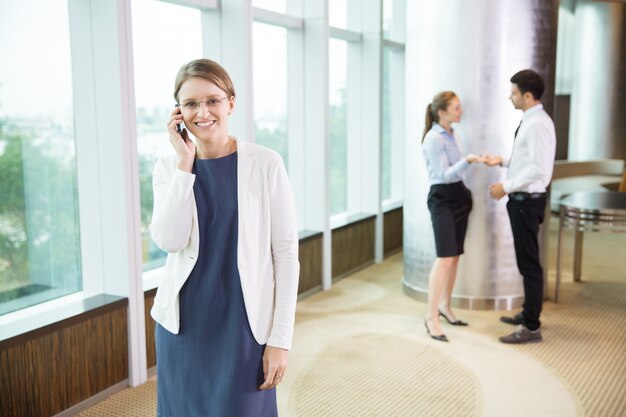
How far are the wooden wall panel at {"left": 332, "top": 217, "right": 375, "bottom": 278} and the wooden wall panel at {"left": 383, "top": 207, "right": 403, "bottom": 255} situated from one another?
36 cm

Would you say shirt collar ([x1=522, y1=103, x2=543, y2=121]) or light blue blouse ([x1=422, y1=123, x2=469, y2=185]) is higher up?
shirt collar ([x1=522, y1=103, x2=543, y2=121])

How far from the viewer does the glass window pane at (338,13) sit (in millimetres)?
6014

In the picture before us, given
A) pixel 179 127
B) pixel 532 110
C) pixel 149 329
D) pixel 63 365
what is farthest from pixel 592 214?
pixel 179 127

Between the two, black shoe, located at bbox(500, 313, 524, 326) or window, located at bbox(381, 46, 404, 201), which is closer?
black shoe, located at bbox(500, 313, 524, 326)

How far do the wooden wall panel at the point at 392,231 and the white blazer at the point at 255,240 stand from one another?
16.8ft

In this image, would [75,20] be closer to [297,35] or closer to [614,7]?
[297,35]

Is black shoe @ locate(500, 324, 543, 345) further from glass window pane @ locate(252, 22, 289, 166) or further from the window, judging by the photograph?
the window

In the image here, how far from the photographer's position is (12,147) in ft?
10.3

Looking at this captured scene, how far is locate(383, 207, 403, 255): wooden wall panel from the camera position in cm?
694

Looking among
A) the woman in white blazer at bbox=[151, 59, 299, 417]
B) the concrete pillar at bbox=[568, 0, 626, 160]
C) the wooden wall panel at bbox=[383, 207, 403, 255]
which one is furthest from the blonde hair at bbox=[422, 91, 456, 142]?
the concrete pillar at bbox=[568, 0, 626, 160]

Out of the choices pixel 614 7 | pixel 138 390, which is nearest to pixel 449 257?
pixel 138 390

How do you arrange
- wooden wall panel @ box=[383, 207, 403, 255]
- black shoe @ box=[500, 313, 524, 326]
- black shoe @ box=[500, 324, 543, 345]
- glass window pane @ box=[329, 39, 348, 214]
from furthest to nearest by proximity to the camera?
wooden wall panel @ box=[383, 207, 403, 255]
glass window pane @ box=[329, 39, 348, 214]
black shoe @ box=[500, 313, 524, 326]
black shoe @ box=[500, 324, 543, 345]

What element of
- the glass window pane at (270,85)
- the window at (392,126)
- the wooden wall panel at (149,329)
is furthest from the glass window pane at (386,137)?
the wooden wall panel at (149,329)

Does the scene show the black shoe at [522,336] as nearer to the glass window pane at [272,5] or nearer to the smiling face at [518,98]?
the smiling face at [518,98]
